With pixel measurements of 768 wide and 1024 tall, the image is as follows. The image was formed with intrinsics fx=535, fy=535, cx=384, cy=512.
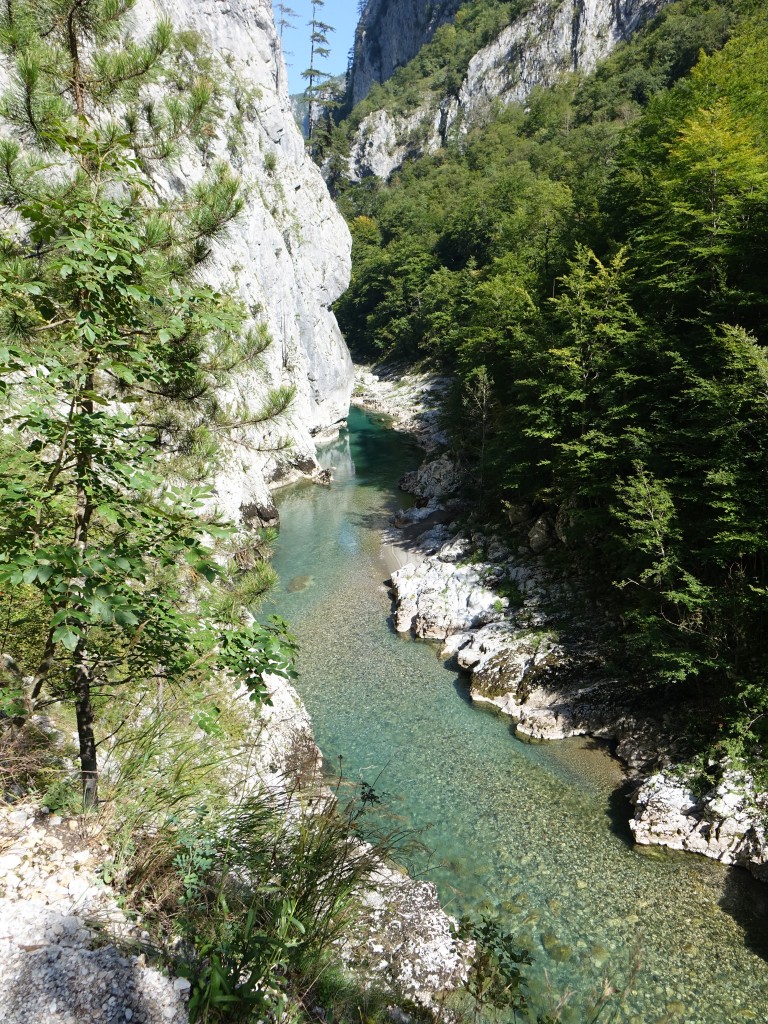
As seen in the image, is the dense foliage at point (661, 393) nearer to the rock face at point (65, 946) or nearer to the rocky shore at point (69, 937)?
the rocky shore at point (69, 937)

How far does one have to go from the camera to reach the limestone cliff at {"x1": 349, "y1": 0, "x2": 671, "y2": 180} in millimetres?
63750

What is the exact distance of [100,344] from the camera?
2.82 m

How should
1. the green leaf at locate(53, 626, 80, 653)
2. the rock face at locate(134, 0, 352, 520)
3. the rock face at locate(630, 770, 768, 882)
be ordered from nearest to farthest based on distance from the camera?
the green leaf at locate(53, 626, 80, 653) → the rock face at locate(630, 770, 768, 882) → the rock face at locate(134, 0, 352, 520)

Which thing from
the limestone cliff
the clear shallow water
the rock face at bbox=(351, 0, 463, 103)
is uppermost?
the rock face at bbox=(351, 0, 463, 103)

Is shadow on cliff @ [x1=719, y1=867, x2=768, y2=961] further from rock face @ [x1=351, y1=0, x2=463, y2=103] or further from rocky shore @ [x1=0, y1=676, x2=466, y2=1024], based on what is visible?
rock face @ [x1=351, y1=0, x2=463, y2=103]

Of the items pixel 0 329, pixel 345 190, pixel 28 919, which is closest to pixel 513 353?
pixel 0 329

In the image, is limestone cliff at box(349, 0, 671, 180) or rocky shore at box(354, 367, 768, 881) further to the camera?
limestone cliff at box(349, 0, 671, 180)

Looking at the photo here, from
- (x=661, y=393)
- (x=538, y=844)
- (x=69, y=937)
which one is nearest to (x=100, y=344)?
(x=69, y=937)

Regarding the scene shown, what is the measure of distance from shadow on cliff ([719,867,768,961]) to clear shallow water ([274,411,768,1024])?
0.05 ft

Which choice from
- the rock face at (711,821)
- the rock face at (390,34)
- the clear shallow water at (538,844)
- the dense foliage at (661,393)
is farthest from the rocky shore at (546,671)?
the rock face at (390,34)

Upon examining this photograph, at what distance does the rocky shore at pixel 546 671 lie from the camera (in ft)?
26.0

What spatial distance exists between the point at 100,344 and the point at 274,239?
3077 cm

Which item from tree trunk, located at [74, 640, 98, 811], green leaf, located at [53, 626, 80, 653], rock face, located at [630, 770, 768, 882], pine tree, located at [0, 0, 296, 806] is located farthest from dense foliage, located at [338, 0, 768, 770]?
green leaf, located at [53, 626, 80, 653]

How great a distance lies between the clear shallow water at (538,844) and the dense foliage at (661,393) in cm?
225
